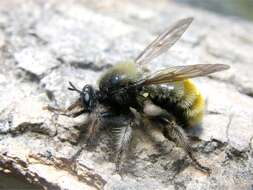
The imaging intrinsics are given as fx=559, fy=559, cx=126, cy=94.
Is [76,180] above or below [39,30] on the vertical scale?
below

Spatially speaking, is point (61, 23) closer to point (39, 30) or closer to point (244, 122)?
point (39, 30)

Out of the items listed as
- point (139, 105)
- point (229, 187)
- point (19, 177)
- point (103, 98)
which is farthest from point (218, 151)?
point (19, 177)

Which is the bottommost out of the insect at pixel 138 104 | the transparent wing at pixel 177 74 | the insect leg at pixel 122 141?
the insect leg at pixel 122 141

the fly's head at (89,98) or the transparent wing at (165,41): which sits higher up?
the transparent wing at (165,41)

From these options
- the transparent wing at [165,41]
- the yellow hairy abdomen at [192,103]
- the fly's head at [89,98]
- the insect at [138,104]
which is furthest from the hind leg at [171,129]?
the transparent wing at [165,41]

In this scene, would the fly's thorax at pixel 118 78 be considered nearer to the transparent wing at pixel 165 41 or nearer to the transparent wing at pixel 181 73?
the transparent wing at pixel 181 73

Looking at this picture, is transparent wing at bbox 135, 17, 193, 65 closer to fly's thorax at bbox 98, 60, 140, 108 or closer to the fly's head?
fly's thorax at bbox 98, 60, 140, 108
